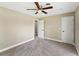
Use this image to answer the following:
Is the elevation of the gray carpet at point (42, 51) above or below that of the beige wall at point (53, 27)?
below

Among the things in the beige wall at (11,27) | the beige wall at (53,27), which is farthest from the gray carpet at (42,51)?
the beige wall at (53,27)

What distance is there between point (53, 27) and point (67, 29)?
1436 millimetres

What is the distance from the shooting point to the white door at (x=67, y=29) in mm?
4964

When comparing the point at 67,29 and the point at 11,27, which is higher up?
the point at 11,27

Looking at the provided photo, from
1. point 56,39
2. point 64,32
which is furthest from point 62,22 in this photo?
point 56,39

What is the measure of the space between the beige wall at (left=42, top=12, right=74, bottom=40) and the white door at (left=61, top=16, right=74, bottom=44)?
36cm

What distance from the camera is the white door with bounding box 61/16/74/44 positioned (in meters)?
4.96

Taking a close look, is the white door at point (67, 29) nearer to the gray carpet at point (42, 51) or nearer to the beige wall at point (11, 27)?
the gray carpet at point (42, 51)

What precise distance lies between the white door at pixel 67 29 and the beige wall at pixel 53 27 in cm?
36

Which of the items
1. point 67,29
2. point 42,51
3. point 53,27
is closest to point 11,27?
point 42,51

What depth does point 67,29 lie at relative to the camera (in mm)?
5199

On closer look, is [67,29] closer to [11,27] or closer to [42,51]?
[42,51]

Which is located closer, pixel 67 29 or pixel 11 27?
pixel 11 27

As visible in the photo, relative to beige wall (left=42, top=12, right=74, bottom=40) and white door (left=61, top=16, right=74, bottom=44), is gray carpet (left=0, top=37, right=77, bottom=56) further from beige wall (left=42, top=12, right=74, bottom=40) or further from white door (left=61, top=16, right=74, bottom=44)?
beige wall (left=42, top=12, right=74, bottom=40)
